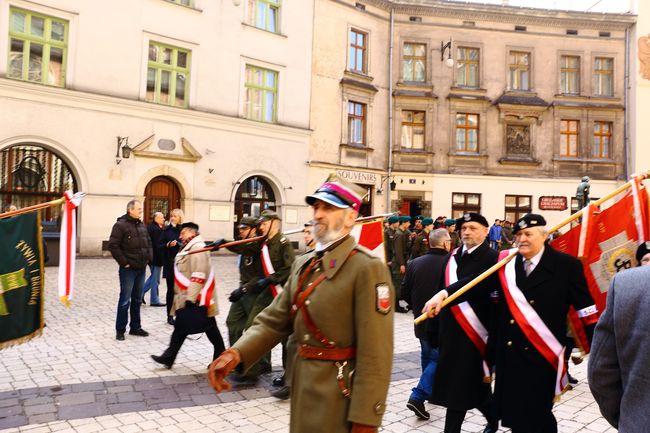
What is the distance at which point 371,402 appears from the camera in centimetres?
243

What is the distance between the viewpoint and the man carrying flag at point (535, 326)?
3.63 metres

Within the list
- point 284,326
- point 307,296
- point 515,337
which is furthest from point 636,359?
point 515,337

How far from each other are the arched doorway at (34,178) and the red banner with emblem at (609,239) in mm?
15991

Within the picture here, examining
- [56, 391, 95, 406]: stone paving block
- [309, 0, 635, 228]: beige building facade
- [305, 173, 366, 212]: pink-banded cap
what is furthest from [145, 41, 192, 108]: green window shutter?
[305, 173, 366, 212]: pink-banded cap

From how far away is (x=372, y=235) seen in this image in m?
7.69

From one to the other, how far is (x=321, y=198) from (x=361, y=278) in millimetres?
457

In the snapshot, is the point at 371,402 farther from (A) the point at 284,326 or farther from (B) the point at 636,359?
(B) the point at 636,359

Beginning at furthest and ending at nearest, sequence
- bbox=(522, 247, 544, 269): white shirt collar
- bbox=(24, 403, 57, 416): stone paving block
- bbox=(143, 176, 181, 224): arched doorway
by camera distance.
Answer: bbox=(143, 176, 181, 224): arched doorway → bbox=(24, 403, 57, 416): stone paving block → bbox=(522, 247, 544, 269): white shirt collar

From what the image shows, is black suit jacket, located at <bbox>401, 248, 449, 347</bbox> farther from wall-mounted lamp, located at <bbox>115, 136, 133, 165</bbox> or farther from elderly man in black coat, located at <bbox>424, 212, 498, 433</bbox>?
wall-mounted lamp, located at <bbox>115, 136, 133, 165</bbox>

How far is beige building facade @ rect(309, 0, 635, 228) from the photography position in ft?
79.5

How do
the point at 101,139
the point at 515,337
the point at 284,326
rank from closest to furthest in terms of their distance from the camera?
1. the point at 284,326
2. the point at 515,337
3. the point at 101,139

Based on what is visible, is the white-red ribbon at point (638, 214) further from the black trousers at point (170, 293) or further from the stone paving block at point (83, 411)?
the black trousers at point (170, 293)

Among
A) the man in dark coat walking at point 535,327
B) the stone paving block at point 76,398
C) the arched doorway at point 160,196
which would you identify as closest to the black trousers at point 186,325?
the stone paving block at point 76,398

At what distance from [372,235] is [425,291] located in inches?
87.2
